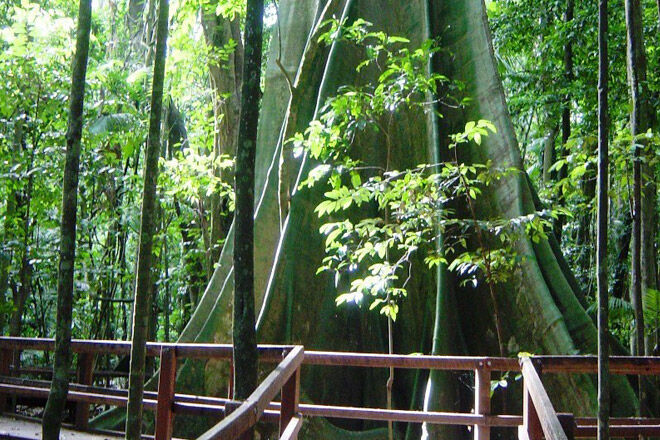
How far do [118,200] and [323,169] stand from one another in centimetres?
868

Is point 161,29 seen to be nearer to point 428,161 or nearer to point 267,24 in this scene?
point 428,161

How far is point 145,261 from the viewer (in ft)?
13.6

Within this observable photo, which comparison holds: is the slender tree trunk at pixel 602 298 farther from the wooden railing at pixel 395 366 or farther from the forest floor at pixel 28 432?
the forest floor at pixel 28 432

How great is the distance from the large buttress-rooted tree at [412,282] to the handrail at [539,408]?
62.6 inches

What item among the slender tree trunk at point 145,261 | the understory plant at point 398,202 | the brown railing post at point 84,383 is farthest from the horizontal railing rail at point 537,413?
the brown railing post at point 84,383

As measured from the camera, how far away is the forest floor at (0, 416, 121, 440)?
5.85 m

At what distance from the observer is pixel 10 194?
31.4ft

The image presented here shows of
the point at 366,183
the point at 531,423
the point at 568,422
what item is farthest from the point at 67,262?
the point at 568,422

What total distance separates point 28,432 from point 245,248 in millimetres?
3654

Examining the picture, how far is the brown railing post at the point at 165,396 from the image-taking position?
464 cm

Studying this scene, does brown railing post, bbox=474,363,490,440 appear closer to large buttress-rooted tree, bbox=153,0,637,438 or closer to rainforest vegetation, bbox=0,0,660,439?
rainforest vegetation, bbox=0,0,660,439

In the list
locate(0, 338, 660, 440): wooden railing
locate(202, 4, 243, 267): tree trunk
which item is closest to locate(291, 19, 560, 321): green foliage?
locate(0, 338, 660, 440): wooden railing

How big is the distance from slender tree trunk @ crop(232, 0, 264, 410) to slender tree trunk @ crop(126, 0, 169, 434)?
803 mm

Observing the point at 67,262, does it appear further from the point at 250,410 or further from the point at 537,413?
the point at 537,413
